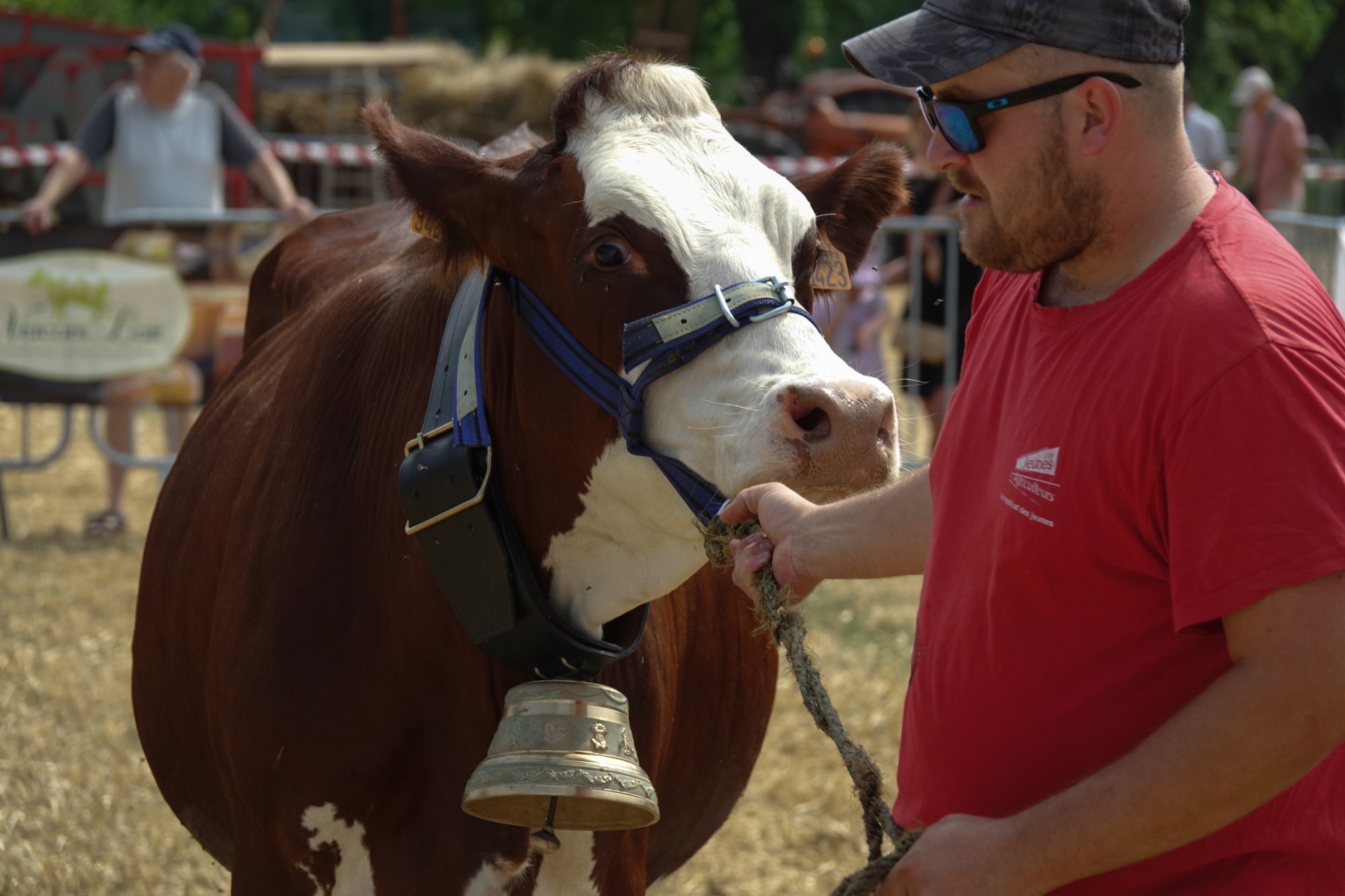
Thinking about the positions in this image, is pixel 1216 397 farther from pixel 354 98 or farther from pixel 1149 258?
pixel 354 98

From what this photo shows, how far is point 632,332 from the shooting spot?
216cm

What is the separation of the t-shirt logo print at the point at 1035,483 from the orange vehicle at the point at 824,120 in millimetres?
16210

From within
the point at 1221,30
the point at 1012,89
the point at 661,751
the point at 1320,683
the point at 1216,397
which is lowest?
the point at 1221,30

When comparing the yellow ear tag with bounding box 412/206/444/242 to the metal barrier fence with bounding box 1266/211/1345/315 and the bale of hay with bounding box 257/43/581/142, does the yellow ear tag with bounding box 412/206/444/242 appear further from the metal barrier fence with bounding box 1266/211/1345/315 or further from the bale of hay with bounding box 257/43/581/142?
the bale of hay with bounding box 257/43/581/142

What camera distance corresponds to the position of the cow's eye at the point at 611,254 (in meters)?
2.21

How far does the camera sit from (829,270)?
2.53 m

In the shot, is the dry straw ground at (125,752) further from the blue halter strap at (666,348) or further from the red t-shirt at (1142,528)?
the red t-shirt at (1142,528)

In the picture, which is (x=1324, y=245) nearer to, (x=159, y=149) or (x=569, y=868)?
(x=159, y=149)

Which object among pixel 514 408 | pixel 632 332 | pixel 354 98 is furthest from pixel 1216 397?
pixel 354 98

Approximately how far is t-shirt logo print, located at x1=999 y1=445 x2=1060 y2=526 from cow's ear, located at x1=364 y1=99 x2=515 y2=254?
3.53 feet

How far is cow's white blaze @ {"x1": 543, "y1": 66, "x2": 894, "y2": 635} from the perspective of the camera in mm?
2068

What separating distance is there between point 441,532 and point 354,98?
18869mm

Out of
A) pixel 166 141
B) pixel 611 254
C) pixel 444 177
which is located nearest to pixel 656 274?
pixel 611 254

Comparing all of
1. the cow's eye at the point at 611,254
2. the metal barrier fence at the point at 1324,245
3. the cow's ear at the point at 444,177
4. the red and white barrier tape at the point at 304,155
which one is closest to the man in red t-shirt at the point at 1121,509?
the cow's eye at the point at 611,254
